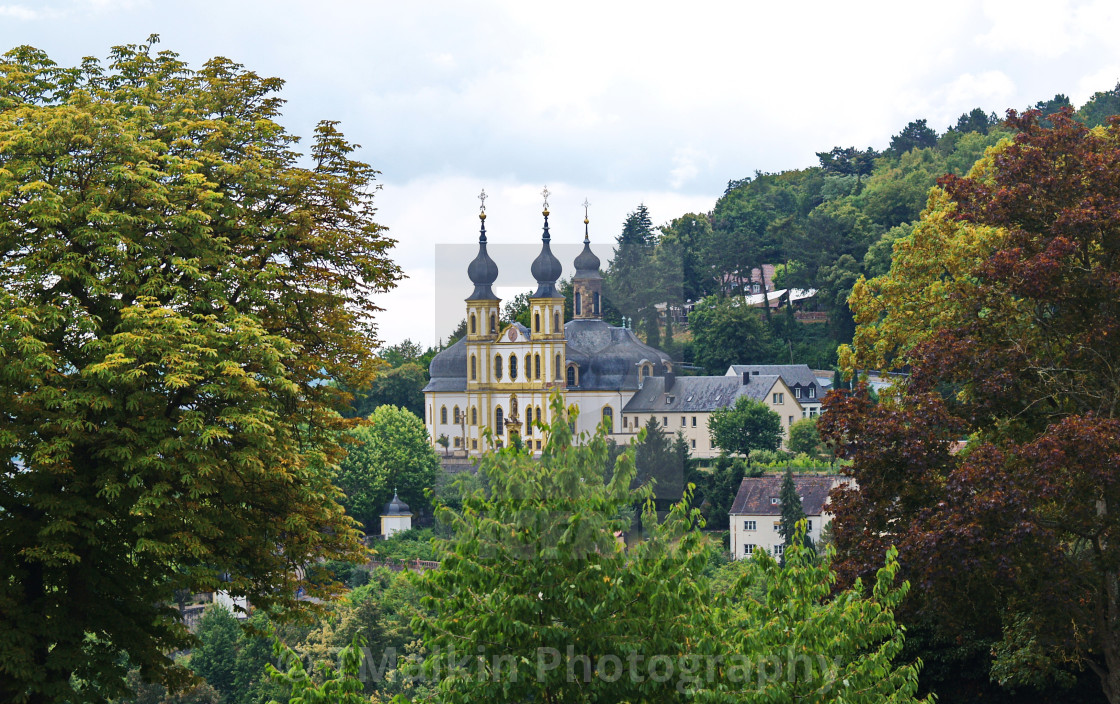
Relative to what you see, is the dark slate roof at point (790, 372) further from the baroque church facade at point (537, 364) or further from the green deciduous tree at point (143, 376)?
the green deciduous tree at point (143, 376)

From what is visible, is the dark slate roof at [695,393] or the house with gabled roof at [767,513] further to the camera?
the dark slate roof at [695,393]

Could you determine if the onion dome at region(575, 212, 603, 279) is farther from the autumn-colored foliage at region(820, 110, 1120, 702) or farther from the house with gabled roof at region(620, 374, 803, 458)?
the autumn-colored foliage at region(820, 110, 1120, 702)

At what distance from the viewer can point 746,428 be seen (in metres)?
78.8

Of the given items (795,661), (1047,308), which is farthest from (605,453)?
(1047,308)

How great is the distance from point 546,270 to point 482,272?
375 cm

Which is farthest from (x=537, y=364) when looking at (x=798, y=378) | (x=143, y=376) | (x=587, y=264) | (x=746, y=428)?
(x=143, y=376)

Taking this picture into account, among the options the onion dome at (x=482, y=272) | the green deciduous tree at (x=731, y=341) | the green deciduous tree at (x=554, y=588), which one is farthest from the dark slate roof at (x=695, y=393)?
the green deciduous tree at (x=554, y=588)

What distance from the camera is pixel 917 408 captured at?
721 inches

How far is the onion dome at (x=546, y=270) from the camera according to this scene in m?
85.3

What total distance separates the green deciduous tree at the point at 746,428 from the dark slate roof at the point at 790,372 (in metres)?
4.46

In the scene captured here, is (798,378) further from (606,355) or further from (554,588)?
(554,588)

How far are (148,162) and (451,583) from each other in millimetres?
7257

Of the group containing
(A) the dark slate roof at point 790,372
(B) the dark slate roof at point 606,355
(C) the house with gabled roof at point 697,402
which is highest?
(B) the dark slate roof at point 606,355

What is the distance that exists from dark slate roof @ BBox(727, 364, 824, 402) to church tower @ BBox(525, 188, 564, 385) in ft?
32.9
